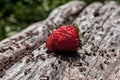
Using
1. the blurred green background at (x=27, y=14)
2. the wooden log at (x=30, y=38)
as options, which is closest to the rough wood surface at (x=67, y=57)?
the wooden log at (x=30, y=38)

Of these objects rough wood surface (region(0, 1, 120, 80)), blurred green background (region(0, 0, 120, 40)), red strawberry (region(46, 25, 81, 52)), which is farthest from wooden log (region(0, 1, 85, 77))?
blurred green background (region(0, 0, 120, 40))

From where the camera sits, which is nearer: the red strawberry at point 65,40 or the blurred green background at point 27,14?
the red strawberry at point 65,40

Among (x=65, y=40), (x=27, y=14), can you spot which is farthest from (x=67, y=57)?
(x=27, y=14)

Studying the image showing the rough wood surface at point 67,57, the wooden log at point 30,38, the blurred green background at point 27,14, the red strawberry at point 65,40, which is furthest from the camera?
the blurred green background at point 27,14

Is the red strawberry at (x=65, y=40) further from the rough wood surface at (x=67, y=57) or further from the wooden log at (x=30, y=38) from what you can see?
the wooden log at (x=30, y=38)

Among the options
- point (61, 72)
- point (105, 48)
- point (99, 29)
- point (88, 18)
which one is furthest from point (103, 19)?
point (61, 72)

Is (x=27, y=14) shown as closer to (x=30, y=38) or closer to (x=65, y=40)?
(x=30, y=38)
